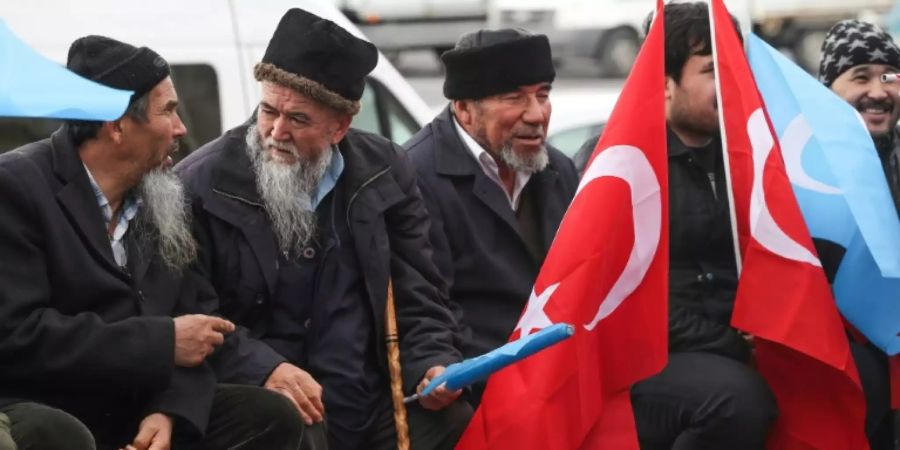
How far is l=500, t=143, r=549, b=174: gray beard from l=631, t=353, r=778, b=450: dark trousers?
779 mm

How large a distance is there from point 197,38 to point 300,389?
3.88 m

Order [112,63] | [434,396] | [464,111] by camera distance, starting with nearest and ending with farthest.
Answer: [112,63] < [434,396] < [464,111]

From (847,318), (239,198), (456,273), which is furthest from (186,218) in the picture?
(847,318)

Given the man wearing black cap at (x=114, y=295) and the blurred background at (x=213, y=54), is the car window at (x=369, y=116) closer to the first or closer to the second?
the blurred background at (x=213, y=54)

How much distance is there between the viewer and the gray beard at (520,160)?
6.04 meters

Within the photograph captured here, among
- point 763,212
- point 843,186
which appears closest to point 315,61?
point 763,212

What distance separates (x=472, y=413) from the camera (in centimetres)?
572

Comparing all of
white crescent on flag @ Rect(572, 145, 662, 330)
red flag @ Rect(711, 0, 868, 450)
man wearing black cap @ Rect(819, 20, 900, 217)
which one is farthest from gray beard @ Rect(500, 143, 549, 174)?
man wearing black cap @ Rect(819, 20, 900, 217)

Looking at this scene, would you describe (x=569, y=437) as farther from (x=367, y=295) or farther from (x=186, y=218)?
(x=186, y=218)

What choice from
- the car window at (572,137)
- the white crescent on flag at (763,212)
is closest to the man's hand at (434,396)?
the white crescent on flag at (763,212)

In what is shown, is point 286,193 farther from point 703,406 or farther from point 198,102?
point 198,102

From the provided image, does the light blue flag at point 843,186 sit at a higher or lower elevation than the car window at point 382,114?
higher

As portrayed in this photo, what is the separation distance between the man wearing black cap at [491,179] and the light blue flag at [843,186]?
2.62 ft

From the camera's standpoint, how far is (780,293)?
18.8ft
